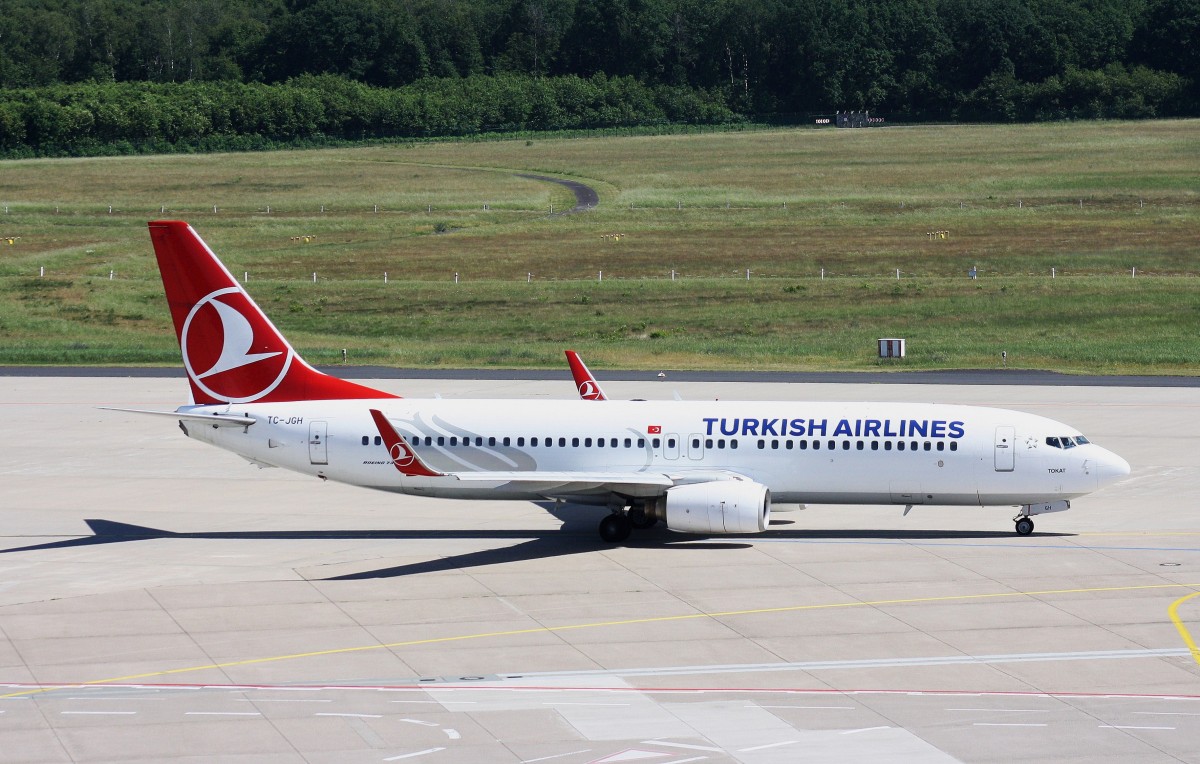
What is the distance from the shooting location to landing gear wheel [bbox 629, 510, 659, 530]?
41125 mm

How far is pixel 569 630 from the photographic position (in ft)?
107

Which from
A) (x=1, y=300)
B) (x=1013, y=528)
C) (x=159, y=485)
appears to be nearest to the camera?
(x=1013, y=528)

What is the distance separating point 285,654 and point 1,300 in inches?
3310

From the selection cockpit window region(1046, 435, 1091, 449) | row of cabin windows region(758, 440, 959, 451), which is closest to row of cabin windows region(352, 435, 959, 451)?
row of cabin windows region(758, 440, 959, 451)

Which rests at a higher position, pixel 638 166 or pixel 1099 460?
pixel 638 166

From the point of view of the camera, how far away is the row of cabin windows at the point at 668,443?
40.3 metres

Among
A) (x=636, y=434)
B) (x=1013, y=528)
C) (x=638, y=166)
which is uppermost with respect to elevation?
(x=638, y=166)

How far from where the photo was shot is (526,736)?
25.8 metres

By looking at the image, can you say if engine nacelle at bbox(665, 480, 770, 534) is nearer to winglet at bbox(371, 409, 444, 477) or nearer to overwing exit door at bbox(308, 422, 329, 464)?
winglet at bbox(371, 409, 444, 477)

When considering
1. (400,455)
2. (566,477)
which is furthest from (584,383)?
(400,455)

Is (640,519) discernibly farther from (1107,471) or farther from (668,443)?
(1107,471)

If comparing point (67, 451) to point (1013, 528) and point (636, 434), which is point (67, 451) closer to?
point (636, 434)

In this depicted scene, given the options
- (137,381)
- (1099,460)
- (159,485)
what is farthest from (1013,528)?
(137,381)

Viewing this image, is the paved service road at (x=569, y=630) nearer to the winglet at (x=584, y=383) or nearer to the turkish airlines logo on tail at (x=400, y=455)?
the turkish airlines logo on tail at (x=400, y=455)
